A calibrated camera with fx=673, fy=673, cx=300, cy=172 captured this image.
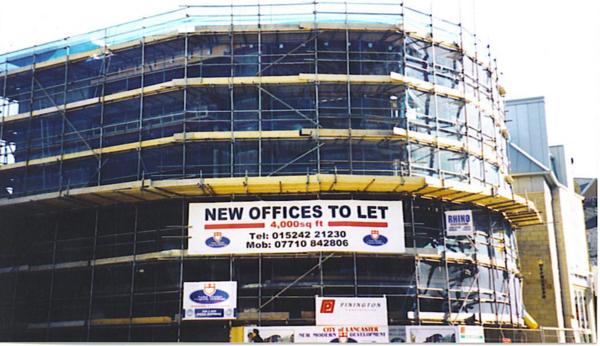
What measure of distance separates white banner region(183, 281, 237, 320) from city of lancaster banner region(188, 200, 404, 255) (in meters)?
1.15

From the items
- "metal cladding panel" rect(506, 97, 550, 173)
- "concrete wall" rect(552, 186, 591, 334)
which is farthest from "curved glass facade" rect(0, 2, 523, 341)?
"metal cladding panel" rect(506, 97, 550, 173)

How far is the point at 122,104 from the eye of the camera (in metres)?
27.1

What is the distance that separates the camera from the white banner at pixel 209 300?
23.3 meters

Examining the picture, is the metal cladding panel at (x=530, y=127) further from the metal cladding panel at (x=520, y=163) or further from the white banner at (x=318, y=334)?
the white banner at (x=318, y=334)

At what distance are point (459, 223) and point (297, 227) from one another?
6.26m

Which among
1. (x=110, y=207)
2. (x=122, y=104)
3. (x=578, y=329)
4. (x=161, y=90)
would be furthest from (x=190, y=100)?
(x=578, y=329)

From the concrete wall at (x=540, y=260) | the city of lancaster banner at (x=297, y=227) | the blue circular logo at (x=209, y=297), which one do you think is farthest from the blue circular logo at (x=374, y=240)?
the concrete wall at (x=540, y=260)

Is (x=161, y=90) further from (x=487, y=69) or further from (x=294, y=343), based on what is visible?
(x=487, y=69)

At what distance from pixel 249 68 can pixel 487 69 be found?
1089cm

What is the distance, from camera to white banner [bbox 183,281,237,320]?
916 inches

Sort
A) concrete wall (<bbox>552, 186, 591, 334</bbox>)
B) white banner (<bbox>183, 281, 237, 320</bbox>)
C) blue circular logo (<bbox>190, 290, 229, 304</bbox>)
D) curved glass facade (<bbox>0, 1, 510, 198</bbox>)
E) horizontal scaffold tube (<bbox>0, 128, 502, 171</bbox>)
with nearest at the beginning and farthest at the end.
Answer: white banner (<bbox>183, 281, 237, 320</bbox>)
blue circular logo (<bbox>190, 290, 229, 304</bbox>)
horizontal scaffold tube (<bbox>0, 128, 502, 171</bbox>)
curved glass facade (<bbox>0, 1, 510, 198</bbox>)
concrete wall (<bbox>552, 186, 591, 334</bbox>)

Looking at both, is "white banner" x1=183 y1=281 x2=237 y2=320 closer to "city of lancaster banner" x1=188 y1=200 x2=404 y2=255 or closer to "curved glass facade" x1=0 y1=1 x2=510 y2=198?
"city of lancaster banner" x1=188 y1=200 x2=404 y2=255

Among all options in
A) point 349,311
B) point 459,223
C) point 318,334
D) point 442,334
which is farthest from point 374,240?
point 442,334

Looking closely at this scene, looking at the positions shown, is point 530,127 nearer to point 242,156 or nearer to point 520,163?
point 520,163
